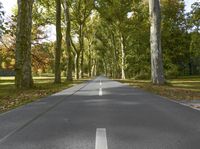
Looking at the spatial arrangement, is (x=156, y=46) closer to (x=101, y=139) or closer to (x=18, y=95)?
(x=18, y=95)

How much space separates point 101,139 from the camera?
22.4 ft

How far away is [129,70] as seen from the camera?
68.0 m

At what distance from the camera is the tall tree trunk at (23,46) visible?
76.2 ft

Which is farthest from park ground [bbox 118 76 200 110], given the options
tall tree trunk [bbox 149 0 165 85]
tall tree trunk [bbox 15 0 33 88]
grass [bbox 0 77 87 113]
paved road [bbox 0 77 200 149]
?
tall tree trunk [bbox 15 0 33 88]

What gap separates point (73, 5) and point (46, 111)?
50904 millimetres

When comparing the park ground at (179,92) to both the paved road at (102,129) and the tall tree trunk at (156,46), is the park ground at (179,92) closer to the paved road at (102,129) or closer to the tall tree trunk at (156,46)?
the tall tree trunk at (156,46)

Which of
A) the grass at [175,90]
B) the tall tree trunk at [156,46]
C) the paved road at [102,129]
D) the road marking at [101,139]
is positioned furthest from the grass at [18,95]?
the tall tree trunk at [156,46]

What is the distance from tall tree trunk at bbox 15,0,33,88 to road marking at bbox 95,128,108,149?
1626 cm

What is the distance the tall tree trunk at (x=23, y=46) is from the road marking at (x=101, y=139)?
1626 cm

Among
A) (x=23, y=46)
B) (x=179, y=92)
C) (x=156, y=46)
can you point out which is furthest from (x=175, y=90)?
(x=23, y=46)

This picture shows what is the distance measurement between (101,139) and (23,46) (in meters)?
17.7

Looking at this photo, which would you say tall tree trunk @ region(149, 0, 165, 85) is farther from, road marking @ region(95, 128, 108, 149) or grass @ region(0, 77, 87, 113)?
road marking @ region(95, 128, 108, 149)

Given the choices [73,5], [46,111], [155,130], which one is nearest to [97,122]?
[155,130]

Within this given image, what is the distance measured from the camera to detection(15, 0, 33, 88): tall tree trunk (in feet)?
76.2
